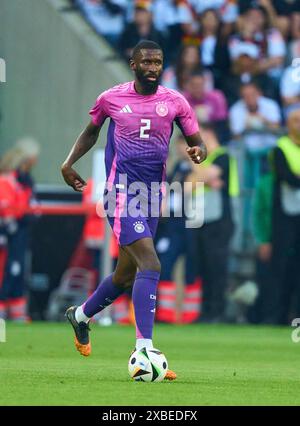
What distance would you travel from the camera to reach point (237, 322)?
1903cm

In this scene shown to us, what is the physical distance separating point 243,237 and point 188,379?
378 inches

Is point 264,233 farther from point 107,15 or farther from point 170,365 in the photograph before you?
point 170,365

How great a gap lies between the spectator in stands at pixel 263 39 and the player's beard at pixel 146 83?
10653 millimetres

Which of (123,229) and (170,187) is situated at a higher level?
(170,187)

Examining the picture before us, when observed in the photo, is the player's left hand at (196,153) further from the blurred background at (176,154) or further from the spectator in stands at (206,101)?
the spectator in stands at (206,101)

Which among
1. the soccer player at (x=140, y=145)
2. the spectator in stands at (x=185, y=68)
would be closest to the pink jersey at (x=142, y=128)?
the soccer player at (x=140, y=145)

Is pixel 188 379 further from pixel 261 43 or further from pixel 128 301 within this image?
pixel 261 43

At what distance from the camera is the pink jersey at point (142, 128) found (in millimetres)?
10352

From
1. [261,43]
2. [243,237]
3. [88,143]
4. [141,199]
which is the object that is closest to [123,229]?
[141,199]

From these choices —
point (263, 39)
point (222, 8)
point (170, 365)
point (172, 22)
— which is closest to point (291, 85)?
point (263, 39)

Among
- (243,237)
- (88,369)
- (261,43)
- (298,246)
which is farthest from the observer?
(261,43)

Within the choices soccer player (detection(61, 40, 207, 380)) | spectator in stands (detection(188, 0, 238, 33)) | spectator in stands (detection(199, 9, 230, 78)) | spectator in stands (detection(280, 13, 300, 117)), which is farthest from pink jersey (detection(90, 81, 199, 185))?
spectator in stands (detection(188, 0, 238, 33))

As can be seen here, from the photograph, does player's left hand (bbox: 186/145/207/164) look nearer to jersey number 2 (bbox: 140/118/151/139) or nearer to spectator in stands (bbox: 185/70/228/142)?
jersey number 2 (bbox: 140/118/151/139)

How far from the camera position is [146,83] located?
1027cm
